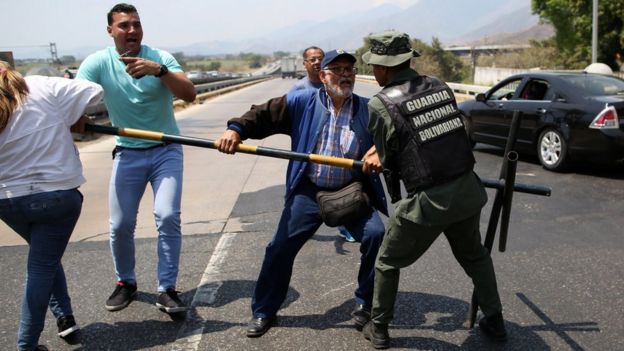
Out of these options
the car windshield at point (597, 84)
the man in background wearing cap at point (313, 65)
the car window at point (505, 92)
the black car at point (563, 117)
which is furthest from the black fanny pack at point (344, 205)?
the car window at point (505, 92)

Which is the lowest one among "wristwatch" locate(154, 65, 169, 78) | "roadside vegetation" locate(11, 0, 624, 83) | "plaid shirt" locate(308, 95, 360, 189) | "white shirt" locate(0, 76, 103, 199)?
"roadside vegetation" locate(11, 0, 624, 83)

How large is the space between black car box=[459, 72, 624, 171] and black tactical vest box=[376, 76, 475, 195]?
388cm

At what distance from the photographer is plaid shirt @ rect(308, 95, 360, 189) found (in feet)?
11.5

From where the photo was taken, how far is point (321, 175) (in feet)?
11.7

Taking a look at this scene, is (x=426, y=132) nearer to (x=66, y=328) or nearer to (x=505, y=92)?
(x=66, y=328)

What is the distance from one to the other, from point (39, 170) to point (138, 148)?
0.93 meters

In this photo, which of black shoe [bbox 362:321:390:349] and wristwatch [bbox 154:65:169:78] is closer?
black shoe [bbox 362:321:390:349]

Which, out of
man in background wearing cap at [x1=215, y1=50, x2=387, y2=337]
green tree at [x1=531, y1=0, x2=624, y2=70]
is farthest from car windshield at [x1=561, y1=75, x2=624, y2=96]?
green tree at [x1=531, y1=0, x2=624, y2=70]

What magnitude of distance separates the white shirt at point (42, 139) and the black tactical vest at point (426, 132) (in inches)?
65.4

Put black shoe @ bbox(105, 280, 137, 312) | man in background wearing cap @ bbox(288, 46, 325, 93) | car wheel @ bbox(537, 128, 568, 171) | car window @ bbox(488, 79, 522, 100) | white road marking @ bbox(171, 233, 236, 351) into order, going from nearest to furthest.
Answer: white road marking @ bbox(171, 233, 236, 351) → black shoe @ bbox(105, 280, 137, 312) → man in background wearing cap @ bbox(288, 46, 325, 93) → car wheel @ bbox(537, 128, 568, 171) → car window @ bbox(488, 79, 522, 100)

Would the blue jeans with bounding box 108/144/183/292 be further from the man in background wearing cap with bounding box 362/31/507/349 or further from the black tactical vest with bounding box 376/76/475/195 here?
the black tactical vest with bounding box 376/76/475/195

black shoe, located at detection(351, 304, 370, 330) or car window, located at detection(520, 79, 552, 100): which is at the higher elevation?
car window, located at detection(520, 79, 552, 100)

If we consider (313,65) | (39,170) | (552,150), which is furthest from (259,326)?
(552,150)

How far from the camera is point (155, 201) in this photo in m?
3.76
